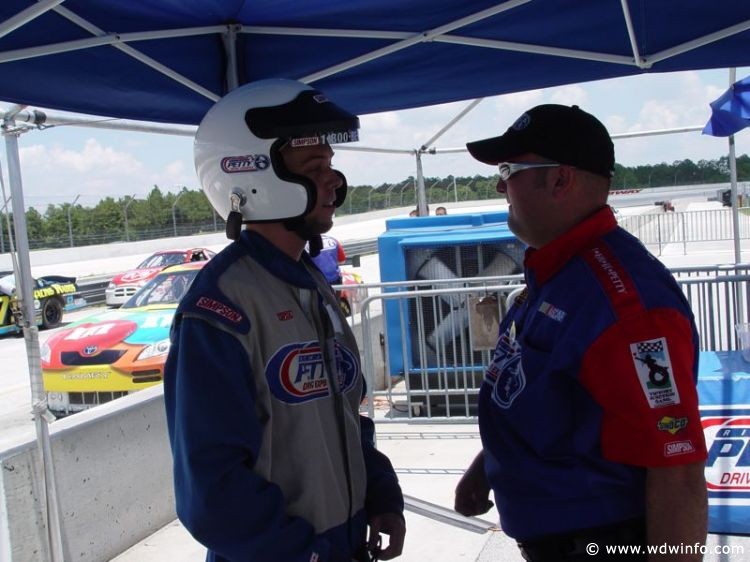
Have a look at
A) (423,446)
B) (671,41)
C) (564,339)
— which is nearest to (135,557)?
(423,446)

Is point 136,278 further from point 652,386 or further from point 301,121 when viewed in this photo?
point 652,386

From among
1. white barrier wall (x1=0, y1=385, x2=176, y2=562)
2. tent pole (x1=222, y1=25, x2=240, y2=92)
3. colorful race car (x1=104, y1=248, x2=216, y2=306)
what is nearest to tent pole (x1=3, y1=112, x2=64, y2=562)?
white barrier wall (x1=0, y1=385, x2=176, y2=562)

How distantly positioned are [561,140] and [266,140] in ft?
2.66

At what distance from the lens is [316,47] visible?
3.88 m

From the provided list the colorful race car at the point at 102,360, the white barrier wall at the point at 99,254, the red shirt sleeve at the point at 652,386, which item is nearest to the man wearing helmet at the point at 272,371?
the red shirt sleeve at the point at 652,386

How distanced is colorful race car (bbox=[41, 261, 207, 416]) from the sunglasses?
628cm

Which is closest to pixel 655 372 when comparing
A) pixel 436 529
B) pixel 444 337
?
pixel 436 529

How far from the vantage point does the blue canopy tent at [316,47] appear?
10.8 ft

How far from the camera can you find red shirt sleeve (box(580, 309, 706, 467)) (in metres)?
1.73

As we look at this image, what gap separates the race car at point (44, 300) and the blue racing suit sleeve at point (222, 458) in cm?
1792

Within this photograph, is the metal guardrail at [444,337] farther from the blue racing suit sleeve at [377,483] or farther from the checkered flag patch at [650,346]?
the checkered flag patch at [650,346]

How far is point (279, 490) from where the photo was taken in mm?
1772

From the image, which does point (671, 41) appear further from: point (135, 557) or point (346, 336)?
point (135, 557)

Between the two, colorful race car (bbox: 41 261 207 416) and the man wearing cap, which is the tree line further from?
the man wearing cap
